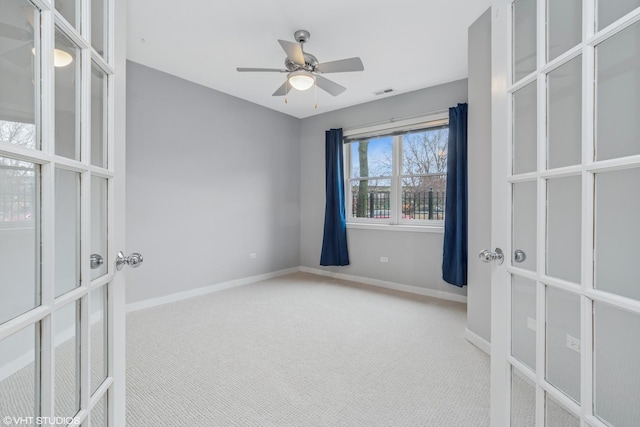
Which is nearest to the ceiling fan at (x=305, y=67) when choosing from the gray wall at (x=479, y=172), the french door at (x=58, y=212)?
the gray wall at (x=479, y=172)

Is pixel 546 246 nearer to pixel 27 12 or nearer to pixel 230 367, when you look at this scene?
pixel 27 12

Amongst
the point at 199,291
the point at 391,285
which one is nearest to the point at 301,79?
the point at 199,291

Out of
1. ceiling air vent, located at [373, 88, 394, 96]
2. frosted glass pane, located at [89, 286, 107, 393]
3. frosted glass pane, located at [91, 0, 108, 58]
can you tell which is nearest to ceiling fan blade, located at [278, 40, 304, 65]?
frosted glass pane, located at [91, 0, 108, 58]

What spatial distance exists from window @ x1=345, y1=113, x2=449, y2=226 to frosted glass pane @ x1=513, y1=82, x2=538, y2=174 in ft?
9.25

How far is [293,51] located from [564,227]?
7.06 feet

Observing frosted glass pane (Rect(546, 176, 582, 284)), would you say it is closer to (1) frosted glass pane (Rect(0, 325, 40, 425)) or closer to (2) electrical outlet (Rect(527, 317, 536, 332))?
(2) electrical outlet (Rect(527, 317, 536, 332))

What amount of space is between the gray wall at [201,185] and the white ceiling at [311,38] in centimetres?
38

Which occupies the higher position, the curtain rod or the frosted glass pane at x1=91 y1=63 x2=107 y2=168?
the curtain rod

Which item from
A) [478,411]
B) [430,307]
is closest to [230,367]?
[478,411]

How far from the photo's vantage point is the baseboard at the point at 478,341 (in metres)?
2.28

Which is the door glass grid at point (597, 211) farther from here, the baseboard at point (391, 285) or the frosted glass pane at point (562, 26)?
the baseboard at point (391, 285)

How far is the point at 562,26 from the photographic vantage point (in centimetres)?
93

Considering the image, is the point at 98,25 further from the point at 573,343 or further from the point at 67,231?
the point at 573,343

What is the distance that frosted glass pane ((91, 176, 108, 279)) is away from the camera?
2.97ft
